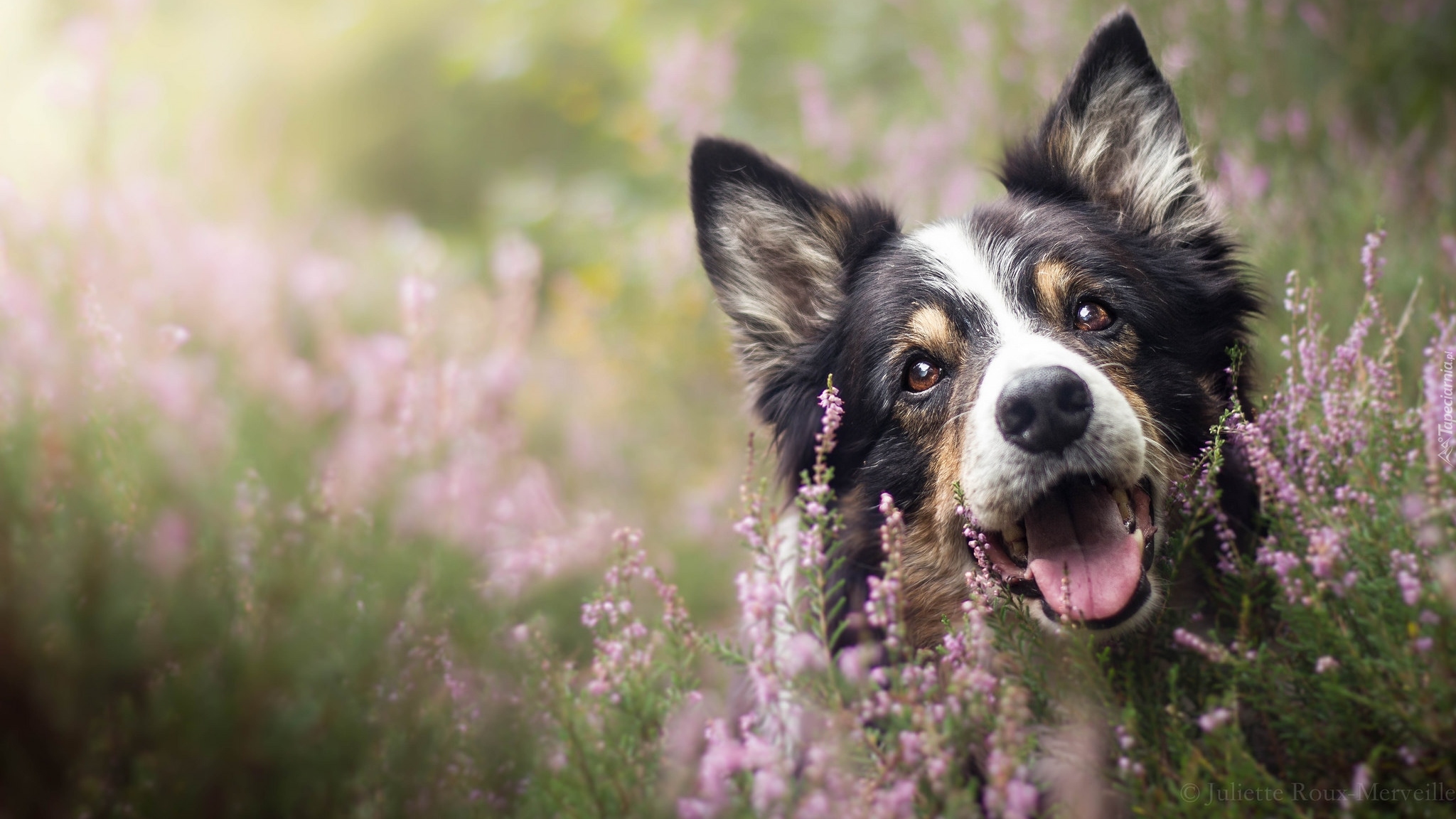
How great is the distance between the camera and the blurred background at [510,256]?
256 centimetres

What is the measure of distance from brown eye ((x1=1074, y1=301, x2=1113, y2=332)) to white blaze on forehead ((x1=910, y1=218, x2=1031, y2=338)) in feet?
0.57

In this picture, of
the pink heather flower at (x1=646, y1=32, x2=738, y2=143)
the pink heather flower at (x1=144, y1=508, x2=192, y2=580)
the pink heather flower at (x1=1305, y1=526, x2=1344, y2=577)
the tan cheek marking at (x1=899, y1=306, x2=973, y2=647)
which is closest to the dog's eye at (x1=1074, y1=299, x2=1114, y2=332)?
the tan cheek marking at (x1=899, y1=306, x2=973, y2=647)

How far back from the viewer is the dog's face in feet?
7.58

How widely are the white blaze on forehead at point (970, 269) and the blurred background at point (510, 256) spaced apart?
1.08 meters

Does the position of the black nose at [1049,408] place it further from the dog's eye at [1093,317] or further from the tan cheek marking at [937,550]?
the dog's eye at [1093,317]

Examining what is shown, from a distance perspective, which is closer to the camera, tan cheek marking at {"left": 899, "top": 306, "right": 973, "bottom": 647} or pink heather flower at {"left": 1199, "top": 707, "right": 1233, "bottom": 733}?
pink heather flower at {"left": 1199, "top": 707, "right": 1233, "bottom": 733}

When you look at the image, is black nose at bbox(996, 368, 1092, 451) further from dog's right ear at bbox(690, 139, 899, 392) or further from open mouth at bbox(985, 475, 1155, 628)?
dog's right ear at bbox(690, 139, 899, 392)

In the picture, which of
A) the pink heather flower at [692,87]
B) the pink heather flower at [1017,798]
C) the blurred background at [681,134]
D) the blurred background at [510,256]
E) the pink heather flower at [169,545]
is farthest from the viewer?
the pink heather flower at [692,87]

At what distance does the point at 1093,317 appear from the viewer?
2.69 metres

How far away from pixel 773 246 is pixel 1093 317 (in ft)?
3.65

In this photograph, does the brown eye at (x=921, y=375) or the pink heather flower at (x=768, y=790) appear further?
the brown eye at (x=921, y=375)

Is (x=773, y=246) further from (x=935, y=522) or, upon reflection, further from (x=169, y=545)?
(x=169, y=545)

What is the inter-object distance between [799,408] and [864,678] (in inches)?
55.1

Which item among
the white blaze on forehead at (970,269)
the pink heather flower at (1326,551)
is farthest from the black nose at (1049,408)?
the pink heather flower at (1326,551)
